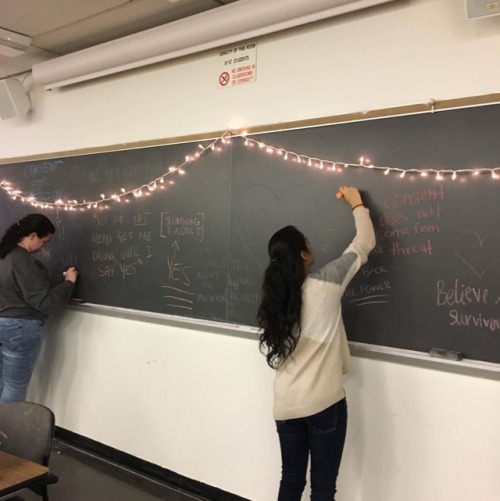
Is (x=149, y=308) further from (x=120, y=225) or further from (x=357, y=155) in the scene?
(x=357, y=155)

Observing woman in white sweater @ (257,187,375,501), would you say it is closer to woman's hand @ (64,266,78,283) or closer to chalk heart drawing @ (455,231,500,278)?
chalk heart drawing @ (455,231,500,278)

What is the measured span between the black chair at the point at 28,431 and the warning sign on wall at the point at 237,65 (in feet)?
6.23

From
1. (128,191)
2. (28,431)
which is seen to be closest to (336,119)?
(128,191)

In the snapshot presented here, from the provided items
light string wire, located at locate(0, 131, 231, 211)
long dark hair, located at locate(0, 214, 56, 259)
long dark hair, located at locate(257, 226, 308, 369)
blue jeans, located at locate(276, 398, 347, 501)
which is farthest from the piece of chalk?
long dark hair, located at locate(0, 214, 56, 259)

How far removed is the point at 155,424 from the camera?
10.0 ft

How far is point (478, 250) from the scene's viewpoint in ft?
6.39

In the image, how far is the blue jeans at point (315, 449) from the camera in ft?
6.48

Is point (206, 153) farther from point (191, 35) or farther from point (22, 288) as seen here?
point (22, 288)

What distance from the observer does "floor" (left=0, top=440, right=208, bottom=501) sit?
2828 mm

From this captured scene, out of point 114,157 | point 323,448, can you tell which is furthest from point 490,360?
point 114,157

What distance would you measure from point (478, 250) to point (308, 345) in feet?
Answer: 2.58

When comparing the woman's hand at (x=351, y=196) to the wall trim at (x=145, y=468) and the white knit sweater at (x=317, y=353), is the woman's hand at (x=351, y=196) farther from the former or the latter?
the wall trim at (x=145, y=468)

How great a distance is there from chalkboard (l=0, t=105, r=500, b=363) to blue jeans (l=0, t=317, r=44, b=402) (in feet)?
1.42

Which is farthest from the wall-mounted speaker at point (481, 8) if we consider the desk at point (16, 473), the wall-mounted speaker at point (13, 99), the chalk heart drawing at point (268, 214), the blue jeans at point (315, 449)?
the wall-mounted speaker at point (13, 99)
